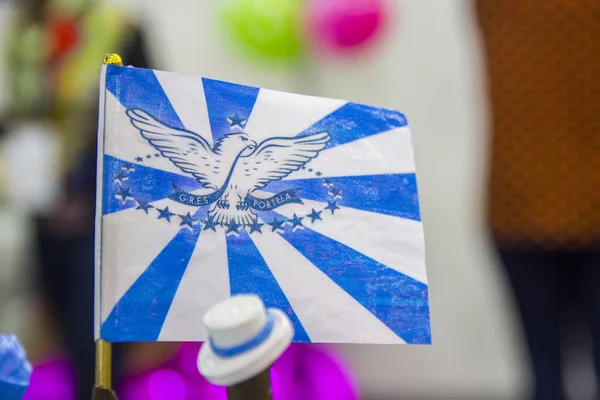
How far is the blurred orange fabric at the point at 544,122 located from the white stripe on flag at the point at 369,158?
345 mm

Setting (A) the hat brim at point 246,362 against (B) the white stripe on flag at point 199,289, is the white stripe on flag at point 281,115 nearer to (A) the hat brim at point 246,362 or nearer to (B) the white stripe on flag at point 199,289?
(B) the white stripe on flag at point 199,289

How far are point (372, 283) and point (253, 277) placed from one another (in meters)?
0.11

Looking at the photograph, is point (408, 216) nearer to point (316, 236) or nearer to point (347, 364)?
point (316, 236)

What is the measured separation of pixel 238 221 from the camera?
0.62 m

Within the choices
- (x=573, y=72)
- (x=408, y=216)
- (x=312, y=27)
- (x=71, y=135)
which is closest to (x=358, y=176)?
(x=408, y=216)

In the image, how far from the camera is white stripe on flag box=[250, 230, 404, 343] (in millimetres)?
621

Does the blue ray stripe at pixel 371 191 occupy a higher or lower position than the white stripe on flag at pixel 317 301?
higher

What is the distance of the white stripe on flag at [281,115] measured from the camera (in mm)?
644

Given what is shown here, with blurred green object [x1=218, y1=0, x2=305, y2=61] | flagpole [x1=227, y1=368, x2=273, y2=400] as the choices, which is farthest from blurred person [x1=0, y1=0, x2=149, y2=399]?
flagpole [x1=227, y1=368, x2=273, y2=400]

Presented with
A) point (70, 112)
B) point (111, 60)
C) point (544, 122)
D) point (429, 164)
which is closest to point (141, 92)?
point (111, 60)

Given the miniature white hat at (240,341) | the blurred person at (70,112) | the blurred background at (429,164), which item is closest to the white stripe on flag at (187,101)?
the miniature white hat at (240,341)

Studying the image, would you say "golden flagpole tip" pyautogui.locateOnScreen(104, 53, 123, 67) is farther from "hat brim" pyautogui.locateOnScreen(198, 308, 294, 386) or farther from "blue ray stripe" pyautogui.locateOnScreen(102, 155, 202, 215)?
"hat brim" pyautogui.locateOnScreen(198, 308, 294, 386)

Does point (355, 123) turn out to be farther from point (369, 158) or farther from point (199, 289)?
point (199, 289)

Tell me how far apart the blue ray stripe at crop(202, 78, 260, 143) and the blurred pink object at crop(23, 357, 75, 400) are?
1.05 metres
